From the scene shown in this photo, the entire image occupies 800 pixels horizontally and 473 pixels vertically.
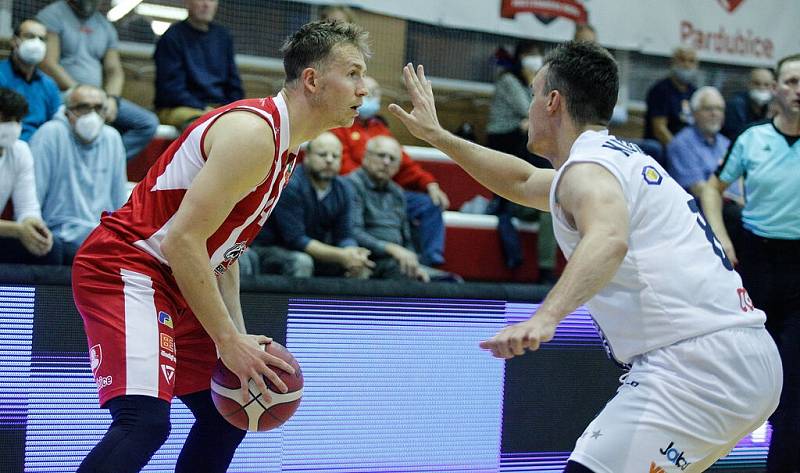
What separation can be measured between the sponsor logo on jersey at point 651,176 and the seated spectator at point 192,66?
15.6 ft

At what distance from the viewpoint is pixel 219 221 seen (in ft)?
10.4

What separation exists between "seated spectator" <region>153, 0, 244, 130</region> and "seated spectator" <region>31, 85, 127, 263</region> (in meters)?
1.07

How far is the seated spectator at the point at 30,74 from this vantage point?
6.55m

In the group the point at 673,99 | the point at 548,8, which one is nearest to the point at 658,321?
the point at 548,8

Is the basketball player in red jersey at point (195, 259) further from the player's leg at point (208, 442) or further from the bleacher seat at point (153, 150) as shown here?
the bleacher seat at point (153, 150)

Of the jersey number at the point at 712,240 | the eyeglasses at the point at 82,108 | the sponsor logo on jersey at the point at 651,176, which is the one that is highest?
the sponsor logo on jersey at the point at 651,176

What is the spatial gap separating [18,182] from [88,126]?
634 millimetres

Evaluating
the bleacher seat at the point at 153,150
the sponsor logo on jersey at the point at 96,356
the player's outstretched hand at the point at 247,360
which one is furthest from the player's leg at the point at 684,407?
the bleacher seat at the point at 153,150

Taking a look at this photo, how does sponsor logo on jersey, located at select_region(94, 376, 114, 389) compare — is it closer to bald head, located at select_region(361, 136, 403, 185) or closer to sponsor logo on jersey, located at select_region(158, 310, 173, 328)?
sponsor logo on jersey, located at select_region(158, 310, 173, 328)

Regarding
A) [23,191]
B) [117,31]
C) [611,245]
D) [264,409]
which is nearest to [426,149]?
[117,31]

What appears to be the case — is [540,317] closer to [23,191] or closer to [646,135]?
[23,191]

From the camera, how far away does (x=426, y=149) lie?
8922mm

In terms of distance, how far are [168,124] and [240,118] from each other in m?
4.38

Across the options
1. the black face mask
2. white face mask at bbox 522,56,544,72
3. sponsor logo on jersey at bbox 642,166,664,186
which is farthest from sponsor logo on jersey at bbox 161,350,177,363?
white face mask at bbox 522,56,544,72
